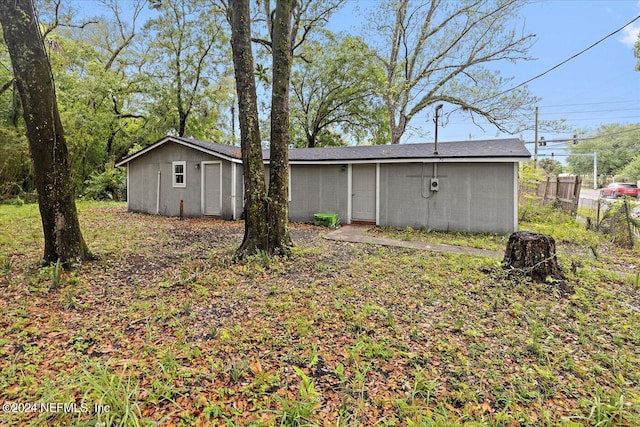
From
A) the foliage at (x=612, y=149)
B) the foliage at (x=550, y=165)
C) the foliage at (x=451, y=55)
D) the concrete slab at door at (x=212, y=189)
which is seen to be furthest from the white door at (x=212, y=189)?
the foliage at (x=612, y=149)

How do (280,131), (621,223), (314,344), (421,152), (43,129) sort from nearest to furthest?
1. (314,344)
2. (43,129)
3. (280,131)
4. (621,223)
5. (421,152)

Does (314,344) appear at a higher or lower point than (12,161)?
lower

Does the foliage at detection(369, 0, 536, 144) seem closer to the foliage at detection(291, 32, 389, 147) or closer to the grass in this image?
the foliage at detection(291, 32, 389, 147)

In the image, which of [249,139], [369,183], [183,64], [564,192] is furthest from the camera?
[183,64]

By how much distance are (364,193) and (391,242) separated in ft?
9.87

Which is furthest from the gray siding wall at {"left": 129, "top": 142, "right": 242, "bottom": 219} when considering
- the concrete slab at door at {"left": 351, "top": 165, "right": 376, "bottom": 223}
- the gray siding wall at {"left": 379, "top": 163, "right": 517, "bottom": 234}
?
the gray siding wall at {"left": 379, "top": 163, "right": 517, "bottom": 234}

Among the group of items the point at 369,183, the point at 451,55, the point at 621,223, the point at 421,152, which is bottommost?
the point at 621,223

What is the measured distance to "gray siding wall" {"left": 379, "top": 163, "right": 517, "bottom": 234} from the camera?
8211 mm

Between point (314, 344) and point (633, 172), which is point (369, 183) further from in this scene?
point (633, 172)

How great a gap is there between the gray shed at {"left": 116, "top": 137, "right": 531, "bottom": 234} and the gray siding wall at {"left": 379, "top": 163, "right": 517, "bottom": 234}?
0.9 inches

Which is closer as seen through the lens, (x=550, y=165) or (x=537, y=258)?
(x=537, y=258)

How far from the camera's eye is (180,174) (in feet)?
37.3

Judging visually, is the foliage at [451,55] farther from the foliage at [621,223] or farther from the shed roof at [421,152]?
the foliage at [621,223]

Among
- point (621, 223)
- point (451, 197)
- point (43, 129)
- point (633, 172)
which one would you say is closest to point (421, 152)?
point (451, 197)
